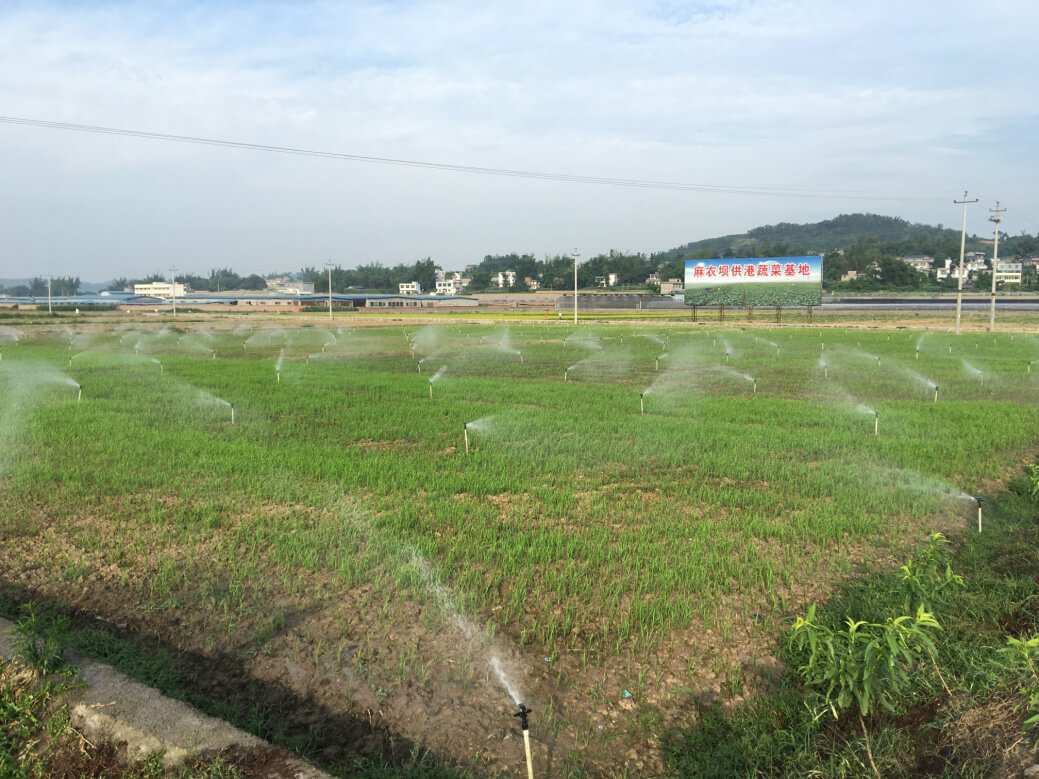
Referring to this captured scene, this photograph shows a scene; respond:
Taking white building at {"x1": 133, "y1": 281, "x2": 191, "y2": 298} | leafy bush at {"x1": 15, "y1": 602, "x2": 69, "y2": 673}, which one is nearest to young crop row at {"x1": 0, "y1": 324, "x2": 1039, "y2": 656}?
leafy bush at {"x1": 15, "y1": 602, "x2": 69, "y2": 673}

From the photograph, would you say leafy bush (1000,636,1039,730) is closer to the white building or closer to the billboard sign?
the billboard sign

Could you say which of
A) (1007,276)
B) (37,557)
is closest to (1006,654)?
(37,557)

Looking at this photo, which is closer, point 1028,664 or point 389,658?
point 1028,664

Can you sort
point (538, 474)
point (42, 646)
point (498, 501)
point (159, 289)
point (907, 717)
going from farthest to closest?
point (159, 289) < point (538, 474) < point (498, 501) < point (42, 646) < point (907, 717)

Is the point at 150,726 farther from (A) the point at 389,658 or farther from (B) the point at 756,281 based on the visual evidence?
(B) the point at 756,281

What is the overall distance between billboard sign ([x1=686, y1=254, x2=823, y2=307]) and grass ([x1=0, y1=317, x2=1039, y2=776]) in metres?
29.9

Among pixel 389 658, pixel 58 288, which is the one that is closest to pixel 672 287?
pixel 389 658

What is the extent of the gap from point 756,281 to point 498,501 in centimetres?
4487

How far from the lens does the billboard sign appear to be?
1853 inches

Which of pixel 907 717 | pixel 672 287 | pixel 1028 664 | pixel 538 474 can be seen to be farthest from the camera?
pixel 672 287

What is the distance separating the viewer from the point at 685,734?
4211 mm

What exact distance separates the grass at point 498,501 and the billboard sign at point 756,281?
29.9m

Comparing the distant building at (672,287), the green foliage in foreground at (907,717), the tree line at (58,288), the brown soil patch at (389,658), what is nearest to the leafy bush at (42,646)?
the brown soil patch at (389,658)

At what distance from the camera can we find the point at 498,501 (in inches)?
332
